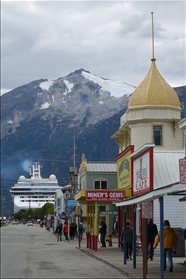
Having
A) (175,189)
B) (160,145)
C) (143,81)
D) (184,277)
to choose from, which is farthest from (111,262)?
(143,81)

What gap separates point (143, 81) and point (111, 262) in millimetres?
22644

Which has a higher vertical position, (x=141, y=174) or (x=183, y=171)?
(x=141, y=174)

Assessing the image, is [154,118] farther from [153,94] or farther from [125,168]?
[125,168]

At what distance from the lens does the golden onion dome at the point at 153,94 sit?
152ft

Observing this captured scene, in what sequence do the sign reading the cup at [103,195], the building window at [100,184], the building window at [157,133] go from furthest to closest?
1. the building window at [100,184]
2. the building window at [157,133]
3. the sign reading the cup at [103,195]

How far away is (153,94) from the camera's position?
1844 inches

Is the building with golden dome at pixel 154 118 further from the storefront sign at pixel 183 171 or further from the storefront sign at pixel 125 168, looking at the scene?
the storefront sign at pixel 183 171

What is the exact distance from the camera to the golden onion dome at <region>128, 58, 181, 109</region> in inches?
1826

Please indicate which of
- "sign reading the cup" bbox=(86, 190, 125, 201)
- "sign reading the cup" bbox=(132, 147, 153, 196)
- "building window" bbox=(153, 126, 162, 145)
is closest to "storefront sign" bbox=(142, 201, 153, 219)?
"sign reading the cup" bbox=(132, 147, 153, 196)

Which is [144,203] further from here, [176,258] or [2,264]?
[176,258]

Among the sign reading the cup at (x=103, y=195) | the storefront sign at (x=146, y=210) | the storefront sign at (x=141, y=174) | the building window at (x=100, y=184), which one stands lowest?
the storefront sign at (x=146, y=210)

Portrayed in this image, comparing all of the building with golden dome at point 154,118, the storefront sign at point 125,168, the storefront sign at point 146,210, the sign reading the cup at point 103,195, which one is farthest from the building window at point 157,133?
the storefront sign at point 146,210

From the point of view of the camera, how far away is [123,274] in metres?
22.5

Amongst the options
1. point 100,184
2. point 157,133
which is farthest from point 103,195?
point 100,184
